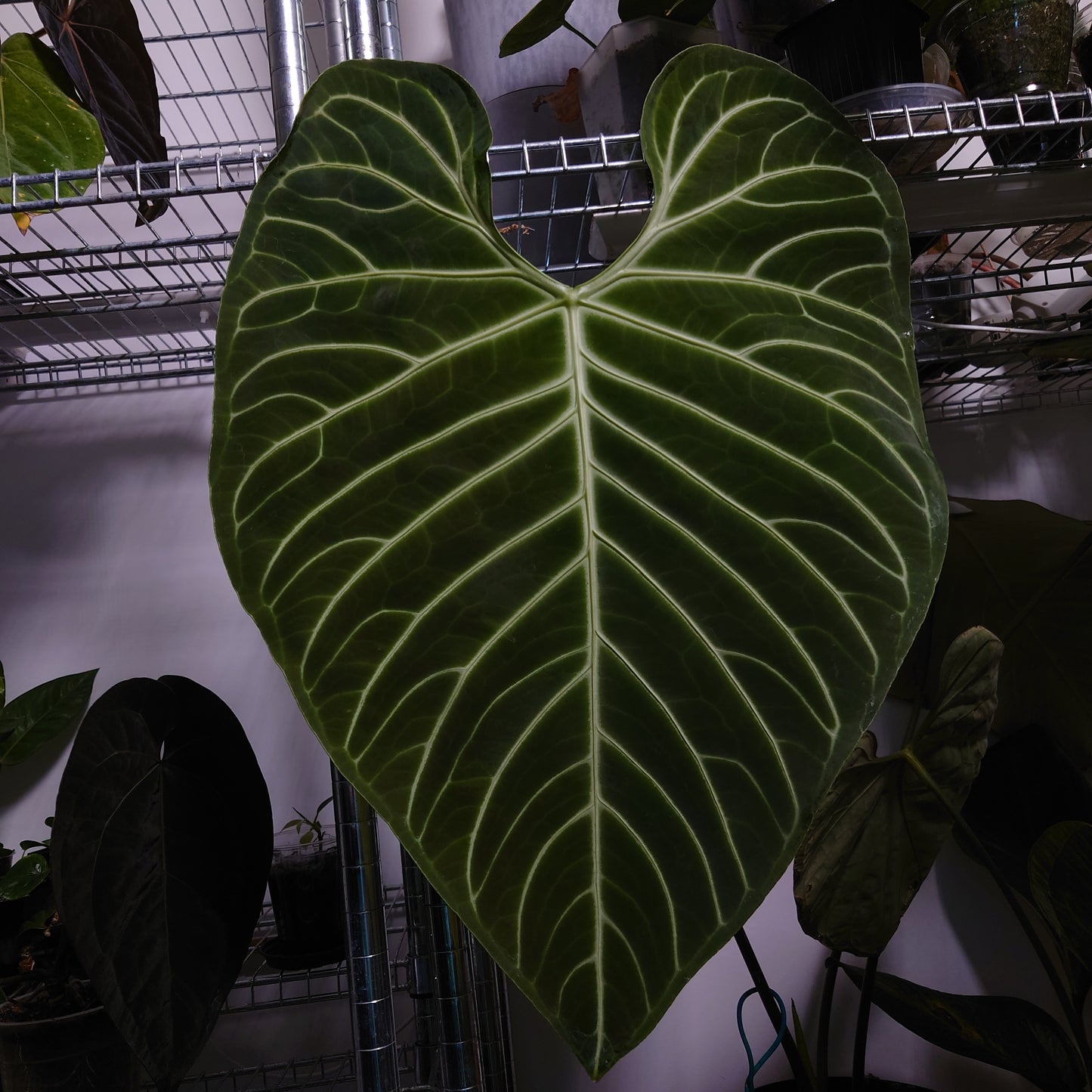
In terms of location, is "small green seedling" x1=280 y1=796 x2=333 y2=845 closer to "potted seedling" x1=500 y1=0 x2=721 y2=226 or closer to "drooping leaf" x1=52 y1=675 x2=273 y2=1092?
"drooping leaf" x1=52 y1=675 x2=273 y2=1092

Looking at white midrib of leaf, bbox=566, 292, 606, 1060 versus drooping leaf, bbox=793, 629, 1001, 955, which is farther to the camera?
drooping leaf, bbox=793, 629, 1001, 955

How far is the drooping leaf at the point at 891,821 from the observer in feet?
2.13

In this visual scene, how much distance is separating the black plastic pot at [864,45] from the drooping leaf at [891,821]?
483mm

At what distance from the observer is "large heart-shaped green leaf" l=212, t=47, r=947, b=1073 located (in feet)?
1.26

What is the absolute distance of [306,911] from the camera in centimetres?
84

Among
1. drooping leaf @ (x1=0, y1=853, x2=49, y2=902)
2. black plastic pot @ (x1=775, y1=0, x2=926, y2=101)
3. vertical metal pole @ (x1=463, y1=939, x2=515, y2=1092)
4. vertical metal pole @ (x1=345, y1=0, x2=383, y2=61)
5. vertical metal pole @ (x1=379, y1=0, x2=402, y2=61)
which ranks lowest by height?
vertical metal pole @ (x1=463, y1=939, x2=515, y2=1092)

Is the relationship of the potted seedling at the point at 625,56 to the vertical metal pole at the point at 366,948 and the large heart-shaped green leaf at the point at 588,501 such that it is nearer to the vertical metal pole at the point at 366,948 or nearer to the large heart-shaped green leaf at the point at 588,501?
the large heart-shaped green leaf at the point at 588,501

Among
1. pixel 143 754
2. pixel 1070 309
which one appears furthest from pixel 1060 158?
pixel 143 754

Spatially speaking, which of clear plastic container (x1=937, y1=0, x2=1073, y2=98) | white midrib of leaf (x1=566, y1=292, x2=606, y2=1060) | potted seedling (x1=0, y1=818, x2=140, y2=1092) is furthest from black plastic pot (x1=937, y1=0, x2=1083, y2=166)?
potted seedling (x1=0, y1=818, x2=140, y2=1092)

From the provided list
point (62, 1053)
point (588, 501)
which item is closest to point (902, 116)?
point (588, 501)

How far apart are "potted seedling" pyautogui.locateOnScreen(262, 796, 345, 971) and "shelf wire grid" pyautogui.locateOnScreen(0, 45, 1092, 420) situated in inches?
23.3

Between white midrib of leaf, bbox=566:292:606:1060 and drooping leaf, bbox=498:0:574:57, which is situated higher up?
drooping leaf, bbox=498:0:574:57

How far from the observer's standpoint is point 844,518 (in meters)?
0.42

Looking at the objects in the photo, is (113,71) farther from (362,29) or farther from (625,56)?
(625,56)
